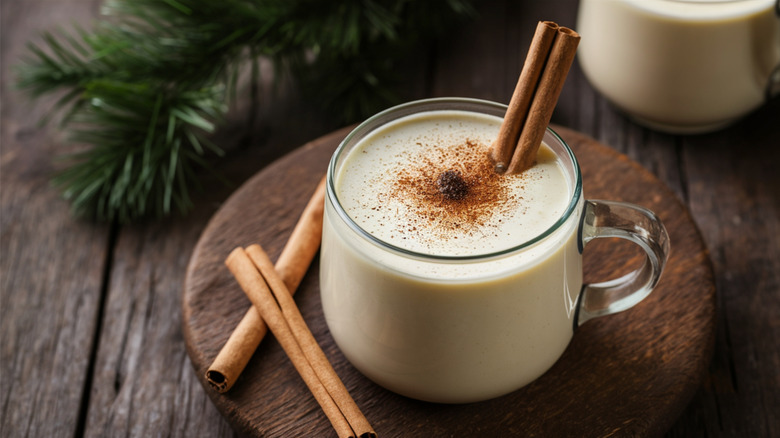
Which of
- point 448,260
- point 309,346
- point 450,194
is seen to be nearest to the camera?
point 448,260

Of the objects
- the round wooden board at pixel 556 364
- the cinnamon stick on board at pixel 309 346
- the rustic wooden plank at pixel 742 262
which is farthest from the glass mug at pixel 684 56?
the cinnamon stick on board at pixel 309 346

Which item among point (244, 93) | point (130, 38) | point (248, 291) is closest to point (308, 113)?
point (244, 93)

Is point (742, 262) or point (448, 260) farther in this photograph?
point (742, 262)

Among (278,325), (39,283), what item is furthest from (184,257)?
(278,325)

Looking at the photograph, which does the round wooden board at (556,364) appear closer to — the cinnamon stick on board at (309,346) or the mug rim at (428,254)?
the cinnamon stick on board at (309,346)

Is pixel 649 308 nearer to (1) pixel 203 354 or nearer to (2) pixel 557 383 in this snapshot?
(2) pixel 557 383

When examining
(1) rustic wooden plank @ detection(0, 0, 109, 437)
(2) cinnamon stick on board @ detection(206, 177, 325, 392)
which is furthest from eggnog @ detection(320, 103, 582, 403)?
(1) rustic wooden plank @ detection(0, 0, 109, 437)

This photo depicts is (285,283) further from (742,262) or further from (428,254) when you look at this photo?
(742,262)
